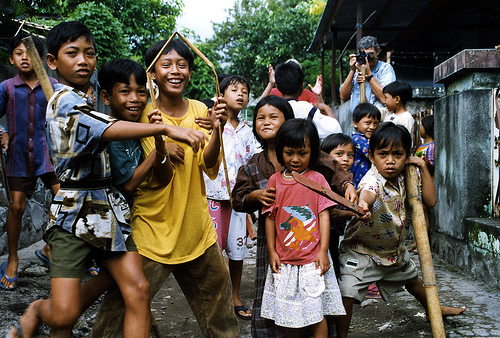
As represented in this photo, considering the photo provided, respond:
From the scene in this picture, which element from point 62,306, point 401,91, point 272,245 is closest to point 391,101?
point 401,91

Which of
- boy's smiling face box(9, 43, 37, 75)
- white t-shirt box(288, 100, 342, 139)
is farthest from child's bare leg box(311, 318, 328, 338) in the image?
boy's smiling face box(9, 43, 37, 75)

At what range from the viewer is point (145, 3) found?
19219 millimetres

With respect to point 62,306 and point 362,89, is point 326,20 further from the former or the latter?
point 62,306

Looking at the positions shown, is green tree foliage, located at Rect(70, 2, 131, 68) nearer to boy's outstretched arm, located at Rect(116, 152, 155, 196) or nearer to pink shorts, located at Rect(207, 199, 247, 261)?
pink shorts, located at Rect(207, 199, 247, 261)

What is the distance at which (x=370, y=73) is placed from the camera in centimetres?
Answer: 498

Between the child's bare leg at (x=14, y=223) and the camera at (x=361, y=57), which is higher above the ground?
the camera at (x=361, y=57)

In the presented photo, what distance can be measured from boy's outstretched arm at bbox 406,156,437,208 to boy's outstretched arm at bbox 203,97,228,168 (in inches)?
46.8

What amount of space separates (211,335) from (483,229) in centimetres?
259

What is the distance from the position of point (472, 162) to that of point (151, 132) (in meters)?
3.36

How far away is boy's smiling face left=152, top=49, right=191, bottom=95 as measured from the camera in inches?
108

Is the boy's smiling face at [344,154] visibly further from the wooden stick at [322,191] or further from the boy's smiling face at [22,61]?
the boy's smiling face at [22,61]

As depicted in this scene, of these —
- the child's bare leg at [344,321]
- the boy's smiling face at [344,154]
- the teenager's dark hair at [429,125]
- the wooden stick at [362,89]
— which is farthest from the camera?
the teenager's dark hair at [429,125]

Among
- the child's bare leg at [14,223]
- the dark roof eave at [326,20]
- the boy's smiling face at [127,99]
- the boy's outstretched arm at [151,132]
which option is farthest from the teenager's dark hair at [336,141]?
the dark roof eave at [326,20]

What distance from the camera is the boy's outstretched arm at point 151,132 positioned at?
2.12 meters
